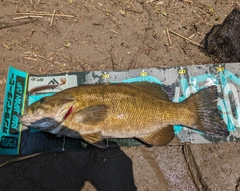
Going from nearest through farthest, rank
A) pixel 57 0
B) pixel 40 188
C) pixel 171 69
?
pixel 40 188 < pixel 171 69 < pixel 57 0

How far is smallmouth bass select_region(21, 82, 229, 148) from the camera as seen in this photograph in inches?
125

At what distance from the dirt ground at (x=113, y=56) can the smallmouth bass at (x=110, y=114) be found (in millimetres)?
515

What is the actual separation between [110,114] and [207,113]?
A: 1507mm

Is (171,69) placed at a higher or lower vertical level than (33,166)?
higher

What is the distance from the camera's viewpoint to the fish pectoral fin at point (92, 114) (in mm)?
3121

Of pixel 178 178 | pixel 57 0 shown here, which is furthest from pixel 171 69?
pixel 57 0

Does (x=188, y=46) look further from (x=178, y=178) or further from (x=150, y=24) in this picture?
(x=178, y=178)

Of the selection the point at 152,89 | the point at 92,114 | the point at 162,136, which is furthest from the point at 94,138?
the point at 152,89

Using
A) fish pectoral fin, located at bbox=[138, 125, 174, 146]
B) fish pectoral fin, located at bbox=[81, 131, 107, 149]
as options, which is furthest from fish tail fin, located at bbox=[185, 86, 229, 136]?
fish pectoral fin, located at bbox=[81, 131, 107, 149]

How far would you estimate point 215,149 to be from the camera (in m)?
3.70

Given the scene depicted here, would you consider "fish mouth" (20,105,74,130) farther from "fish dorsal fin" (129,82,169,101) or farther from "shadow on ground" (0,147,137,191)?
"fish dorsal fin" (129,82,169,101)

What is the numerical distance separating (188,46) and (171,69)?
0.65 m

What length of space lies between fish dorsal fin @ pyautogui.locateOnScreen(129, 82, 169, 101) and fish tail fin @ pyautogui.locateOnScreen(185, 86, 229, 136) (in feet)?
1.23

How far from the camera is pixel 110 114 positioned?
3.19m
